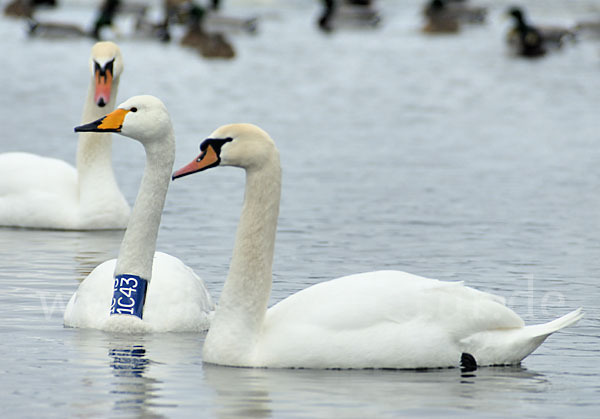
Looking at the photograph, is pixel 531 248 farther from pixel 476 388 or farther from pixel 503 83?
pixel 503 83

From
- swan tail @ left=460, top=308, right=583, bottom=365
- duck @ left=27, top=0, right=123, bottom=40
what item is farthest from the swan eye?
duck @ left=27, top=0, right=123, bottom=40

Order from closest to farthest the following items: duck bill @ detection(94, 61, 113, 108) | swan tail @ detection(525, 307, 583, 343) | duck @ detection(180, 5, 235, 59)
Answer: swan tail @ detection(525, 307, 583, 343)
duck bill @ detection(94, 61, 113, 108)
duck @ detection(180, 5, 235, 59)

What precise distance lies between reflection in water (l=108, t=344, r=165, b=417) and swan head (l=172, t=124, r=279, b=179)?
1.11 meters

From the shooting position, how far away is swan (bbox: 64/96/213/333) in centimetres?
982

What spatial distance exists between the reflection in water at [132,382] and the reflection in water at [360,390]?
34cm

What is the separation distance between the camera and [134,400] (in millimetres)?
8070

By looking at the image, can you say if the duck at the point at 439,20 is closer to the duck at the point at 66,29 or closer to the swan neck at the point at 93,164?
the duck at the point at 66,29

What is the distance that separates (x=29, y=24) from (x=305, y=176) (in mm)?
36016

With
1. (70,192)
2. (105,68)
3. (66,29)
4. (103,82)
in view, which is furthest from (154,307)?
Answer: (66,29)

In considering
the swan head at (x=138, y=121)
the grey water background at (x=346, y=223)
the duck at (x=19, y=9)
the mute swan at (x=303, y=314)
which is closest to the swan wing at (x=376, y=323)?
the mute swan at (x=303, y=314)

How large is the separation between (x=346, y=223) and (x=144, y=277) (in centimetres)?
591

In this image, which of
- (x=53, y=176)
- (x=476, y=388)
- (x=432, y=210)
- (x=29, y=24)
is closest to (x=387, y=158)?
(x=432, y=210)

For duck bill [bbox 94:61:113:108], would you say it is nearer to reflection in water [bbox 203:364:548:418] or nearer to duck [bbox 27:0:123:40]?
reflection in water [bbox 203:364:548:418]

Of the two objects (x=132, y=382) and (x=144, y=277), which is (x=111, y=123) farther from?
(x=132, y=382)
